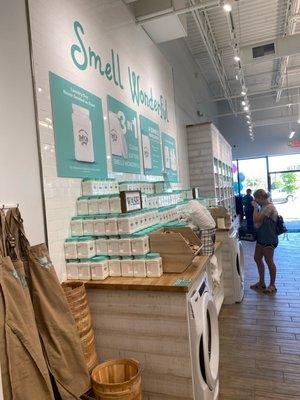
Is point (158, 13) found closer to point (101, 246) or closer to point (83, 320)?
point (101, 246)

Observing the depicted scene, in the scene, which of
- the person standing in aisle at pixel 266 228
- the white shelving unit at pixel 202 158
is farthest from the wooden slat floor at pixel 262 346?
the white shelving unit at pixel 202 158

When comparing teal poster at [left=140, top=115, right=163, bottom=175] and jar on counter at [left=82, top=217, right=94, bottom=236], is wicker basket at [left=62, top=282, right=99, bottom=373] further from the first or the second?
teal poster at [left=140, top=115, right=163, bottom=175]

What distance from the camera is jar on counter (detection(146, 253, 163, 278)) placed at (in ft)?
7.57

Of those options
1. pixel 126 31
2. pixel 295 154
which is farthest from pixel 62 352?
pixel 295 154

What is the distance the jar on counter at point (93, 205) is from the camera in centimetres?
262

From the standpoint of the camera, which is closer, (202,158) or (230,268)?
(230,268)

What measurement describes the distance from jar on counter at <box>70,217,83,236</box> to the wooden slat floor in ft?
5.48

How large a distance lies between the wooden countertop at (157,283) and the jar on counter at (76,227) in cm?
43

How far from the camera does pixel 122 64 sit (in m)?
3.78

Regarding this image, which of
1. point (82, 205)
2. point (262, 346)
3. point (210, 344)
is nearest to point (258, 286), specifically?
point (262, 346)

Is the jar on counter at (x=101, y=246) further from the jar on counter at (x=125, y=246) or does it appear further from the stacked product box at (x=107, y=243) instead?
the jar on counter at (x=125, y=246)

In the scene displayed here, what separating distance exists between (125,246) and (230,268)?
2.41 meters

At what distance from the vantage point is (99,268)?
2.34 meters

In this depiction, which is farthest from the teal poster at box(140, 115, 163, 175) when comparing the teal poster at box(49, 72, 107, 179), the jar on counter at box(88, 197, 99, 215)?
the jar on counter at box(88, 197, 99, 215)
